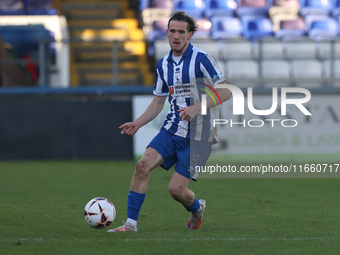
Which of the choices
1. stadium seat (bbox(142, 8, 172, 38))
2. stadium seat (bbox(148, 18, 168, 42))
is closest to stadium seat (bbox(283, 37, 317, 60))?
stadium seat (bbox(148, 18, 168, 42))

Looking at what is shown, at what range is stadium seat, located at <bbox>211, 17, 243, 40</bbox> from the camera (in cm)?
1998

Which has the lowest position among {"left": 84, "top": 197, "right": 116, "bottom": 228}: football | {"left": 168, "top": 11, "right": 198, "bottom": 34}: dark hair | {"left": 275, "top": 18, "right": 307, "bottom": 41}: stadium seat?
{"left": 84, "top": 197, "right": 116, "bottom": 228}: football

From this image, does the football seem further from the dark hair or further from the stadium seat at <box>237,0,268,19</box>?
the stadium seat at <box>237,0,268,19</box>

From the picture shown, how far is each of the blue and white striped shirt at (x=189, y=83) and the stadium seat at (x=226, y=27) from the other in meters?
13.4

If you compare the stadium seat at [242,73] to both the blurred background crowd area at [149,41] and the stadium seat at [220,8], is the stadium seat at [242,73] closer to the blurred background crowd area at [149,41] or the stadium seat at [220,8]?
the blurred background crowd area at [149,41]

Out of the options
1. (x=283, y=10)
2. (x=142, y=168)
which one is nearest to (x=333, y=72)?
(x=283, y=10)

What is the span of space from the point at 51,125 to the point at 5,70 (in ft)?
5.83

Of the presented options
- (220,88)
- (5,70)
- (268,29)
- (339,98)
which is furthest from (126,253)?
(268,29)

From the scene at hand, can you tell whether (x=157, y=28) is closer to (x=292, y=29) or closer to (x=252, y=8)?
(x=252, y=8)

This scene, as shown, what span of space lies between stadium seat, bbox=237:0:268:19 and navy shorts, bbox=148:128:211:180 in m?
15.0

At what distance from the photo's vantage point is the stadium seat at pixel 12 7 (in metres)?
20.5

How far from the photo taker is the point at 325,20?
2088 cm

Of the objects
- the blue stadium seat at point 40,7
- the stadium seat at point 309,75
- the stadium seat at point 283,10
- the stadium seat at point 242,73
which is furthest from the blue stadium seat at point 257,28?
the blue stadium seat at point 40,7

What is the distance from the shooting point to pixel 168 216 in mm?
7883
